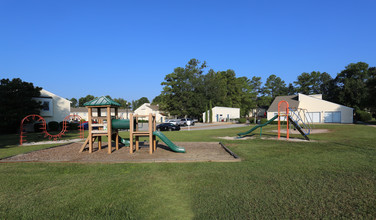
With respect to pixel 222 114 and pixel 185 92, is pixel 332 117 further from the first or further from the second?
pixel 185 92

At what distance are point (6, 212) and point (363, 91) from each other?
194 ft

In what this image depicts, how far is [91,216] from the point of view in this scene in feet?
12.4

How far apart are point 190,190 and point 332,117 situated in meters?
44.4

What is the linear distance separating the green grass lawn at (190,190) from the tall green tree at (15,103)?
69.7 ft

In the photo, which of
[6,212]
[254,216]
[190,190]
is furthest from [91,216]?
[254,216]

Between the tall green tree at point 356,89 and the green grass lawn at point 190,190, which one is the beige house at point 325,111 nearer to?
the tall green tree at point 356,89

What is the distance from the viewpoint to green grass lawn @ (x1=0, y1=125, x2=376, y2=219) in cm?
390

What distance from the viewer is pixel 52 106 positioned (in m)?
29.8

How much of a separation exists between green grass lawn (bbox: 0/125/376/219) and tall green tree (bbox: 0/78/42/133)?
21.2 metres

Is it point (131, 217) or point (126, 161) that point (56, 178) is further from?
point (131, 217)

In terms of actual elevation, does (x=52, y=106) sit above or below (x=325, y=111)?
above

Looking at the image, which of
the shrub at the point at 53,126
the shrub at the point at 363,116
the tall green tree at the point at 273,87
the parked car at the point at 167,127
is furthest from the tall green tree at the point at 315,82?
the shrub at the point at 53,126

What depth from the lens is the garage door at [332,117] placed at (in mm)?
39500

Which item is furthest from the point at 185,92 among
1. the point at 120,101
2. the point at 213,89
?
the point at 120,101
